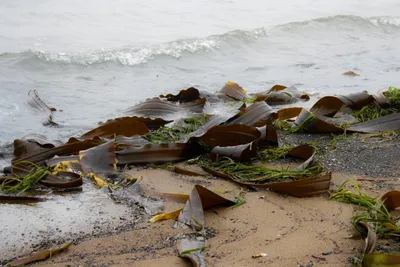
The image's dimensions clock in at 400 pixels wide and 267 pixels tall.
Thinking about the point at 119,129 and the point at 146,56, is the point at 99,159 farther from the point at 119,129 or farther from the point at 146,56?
the point at 146,56

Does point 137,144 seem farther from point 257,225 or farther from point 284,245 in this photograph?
point 284,245

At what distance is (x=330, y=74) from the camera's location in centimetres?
676

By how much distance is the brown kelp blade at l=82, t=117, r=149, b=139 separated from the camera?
395 centimetres

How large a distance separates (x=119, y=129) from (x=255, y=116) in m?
0.98

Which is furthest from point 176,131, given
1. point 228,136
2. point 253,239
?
point 253,239

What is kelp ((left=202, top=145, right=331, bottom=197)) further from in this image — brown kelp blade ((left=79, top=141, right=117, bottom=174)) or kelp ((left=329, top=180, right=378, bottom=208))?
brown kelp blade ((left=79, top=141, right=117, bottom=174))

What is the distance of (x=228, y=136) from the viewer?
3.52 m

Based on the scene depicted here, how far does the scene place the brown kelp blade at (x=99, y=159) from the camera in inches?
127

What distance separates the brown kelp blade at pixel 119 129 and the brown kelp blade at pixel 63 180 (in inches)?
33.0

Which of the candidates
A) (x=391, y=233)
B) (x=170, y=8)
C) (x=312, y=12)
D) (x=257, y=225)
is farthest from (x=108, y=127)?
(x=312, y=12)

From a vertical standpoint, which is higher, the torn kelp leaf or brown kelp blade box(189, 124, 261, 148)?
brown kelp blade box(189, 124, 261, 148)

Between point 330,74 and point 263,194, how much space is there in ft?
14.1

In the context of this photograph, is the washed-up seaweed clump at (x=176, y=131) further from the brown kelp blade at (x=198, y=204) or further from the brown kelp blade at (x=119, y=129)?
the brown kelp blade at (x=198, y=204)

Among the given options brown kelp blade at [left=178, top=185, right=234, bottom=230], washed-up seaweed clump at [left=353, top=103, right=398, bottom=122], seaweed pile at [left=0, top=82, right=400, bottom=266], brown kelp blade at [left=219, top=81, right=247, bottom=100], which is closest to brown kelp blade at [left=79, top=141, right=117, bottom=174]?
seaweed pile at [left=0, top=82, right=400, bottom=266]
